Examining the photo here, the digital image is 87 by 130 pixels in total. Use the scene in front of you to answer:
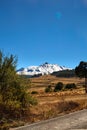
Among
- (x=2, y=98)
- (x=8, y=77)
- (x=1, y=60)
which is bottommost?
(x=2, y=98)

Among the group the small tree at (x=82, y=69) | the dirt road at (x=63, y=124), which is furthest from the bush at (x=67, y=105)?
the small tree at (x=82, y=69)

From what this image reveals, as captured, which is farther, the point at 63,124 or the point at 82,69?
the point at 82,69

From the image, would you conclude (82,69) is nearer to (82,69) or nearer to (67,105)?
(82,69)

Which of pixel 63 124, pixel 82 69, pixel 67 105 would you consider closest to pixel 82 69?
pixel 82 69

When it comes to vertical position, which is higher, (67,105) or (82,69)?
(82,69)

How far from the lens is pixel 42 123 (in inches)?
521

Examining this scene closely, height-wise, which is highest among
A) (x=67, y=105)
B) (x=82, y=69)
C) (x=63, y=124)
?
(x=82, y=69)

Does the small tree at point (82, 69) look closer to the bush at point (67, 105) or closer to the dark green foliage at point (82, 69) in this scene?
the dark green foliage at point (82, 69)

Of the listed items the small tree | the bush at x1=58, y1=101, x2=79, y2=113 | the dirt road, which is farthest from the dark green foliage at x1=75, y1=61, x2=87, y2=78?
the dirt road

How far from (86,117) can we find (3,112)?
5287 mm

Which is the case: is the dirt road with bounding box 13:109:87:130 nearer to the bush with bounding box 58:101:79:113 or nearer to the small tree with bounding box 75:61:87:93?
the bush with bounding box 58:101:79:113

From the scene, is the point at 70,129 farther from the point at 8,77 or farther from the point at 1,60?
the point at 1,60

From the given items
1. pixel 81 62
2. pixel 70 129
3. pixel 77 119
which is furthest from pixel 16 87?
pixel 81 62

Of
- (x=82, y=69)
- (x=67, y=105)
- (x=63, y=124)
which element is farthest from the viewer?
(x=82, y=69)
